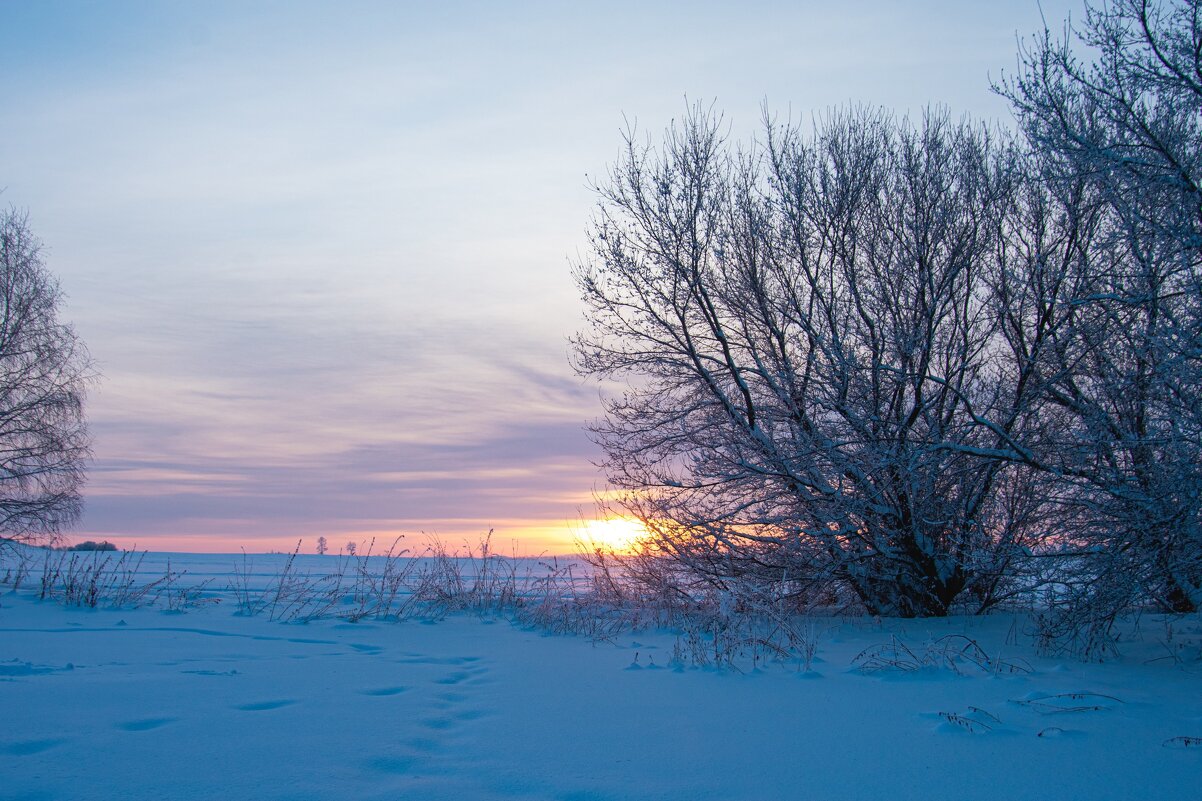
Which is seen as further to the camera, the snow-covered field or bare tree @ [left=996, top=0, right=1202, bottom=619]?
bare tree @ [left=996, top=0, right=1202, bottom=619]

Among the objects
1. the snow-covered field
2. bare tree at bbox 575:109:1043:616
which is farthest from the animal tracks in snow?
bare tree at bbox 575:109:1043:616

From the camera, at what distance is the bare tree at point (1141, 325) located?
529 centimetres

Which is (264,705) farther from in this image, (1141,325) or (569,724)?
(1141,325)

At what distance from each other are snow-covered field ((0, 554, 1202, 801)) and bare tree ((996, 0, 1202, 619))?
0.83 metres

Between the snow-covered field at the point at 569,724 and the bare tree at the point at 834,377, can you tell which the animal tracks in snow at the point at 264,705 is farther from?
the bare tree at the point at 834,377

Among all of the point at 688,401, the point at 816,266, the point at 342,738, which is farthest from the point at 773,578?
the point at 342,738

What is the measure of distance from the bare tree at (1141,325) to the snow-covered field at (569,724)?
83cm

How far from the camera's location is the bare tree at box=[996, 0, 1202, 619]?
5289 millimetres

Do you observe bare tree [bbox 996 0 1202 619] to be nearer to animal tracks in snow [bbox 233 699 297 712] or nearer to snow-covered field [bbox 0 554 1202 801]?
snow-covered field [bbox 0 554 1202 801]

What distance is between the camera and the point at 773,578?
9094mm

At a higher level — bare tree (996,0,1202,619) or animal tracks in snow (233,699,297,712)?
bare tree (996,0,1202,619)

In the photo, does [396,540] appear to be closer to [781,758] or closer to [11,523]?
[781,758]

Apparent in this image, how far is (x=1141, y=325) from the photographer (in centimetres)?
698

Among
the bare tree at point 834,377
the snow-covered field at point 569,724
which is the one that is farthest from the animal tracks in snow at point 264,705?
the bare tree at point 834,377
